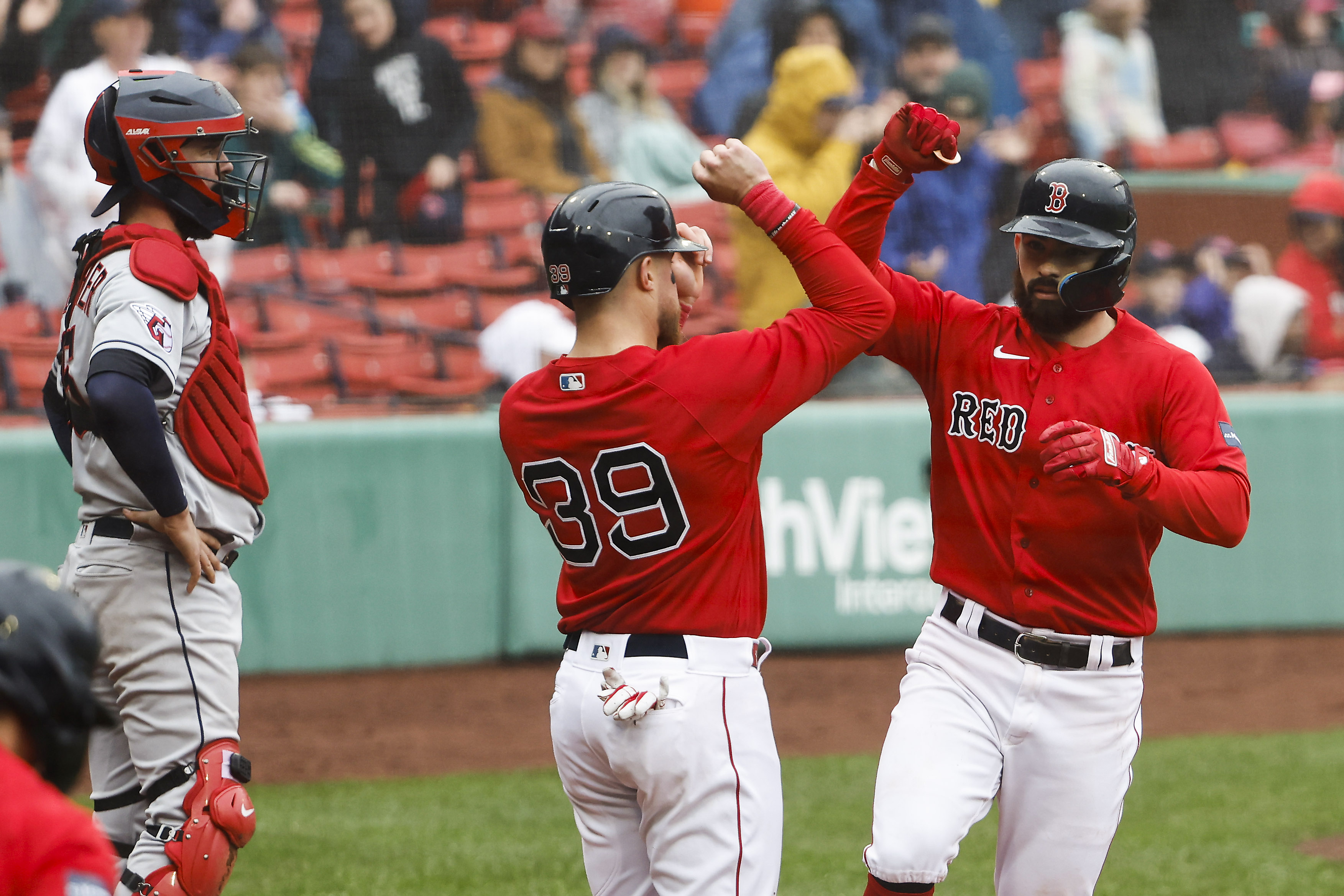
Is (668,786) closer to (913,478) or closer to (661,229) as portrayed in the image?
(661,229)

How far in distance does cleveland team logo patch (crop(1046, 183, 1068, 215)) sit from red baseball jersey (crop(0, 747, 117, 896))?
2.39 metres

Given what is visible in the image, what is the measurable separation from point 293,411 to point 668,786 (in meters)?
5.37

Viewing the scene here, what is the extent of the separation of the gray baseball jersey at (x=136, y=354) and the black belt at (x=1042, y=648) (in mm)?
1720

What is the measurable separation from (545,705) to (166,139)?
14.1 ft

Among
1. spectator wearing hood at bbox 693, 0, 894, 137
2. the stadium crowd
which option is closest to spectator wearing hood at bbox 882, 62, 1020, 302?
the stadium crowd

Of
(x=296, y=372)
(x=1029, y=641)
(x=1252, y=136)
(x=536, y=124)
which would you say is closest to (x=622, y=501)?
(x=1029, y=641)

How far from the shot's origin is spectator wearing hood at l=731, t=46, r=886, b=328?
8609mm

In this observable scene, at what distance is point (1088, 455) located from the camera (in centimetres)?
282

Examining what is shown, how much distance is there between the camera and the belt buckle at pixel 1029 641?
3137 millimetres

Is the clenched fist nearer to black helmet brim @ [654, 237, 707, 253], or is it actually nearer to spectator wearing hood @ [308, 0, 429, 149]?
black helmet brim @ [654, 237, 707, 253]

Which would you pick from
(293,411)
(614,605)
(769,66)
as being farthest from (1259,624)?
(614,605)

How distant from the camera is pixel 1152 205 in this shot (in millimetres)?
10211

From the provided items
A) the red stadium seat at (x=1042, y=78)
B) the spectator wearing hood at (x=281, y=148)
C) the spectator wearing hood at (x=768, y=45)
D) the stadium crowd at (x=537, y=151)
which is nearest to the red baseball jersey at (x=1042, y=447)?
the stadium crowd at (x=537, y=151)

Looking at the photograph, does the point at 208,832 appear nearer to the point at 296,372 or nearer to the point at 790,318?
the point at 790,318
